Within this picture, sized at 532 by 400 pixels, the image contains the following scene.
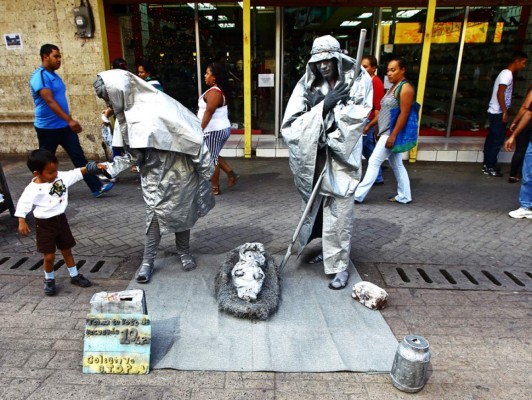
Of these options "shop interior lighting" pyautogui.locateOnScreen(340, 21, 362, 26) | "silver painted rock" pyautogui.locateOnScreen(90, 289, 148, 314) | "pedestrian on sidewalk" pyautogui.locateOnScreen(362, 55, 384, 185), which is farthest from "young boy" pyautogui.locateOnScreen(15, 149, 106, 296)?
"shop interior lighting" pyautogui.locateOnScreen(340, 21, 362, 26)

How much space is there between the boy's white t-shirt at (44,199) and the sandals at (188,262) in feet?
3.93

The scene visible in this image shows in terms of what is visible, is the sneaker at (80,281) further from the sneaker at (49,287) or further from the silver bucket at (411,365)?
the silver bucket at (411,365)

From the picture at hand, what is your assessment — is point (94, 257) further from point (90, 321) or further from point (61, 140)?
point (61, 140)

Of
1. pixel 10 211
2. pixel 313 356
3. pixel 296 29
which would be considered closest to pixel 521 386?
pixel 313 356

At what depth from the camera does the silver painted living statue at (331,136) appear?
10.7ft

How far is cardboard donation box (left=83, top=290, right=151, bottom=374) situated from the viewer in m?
2.60

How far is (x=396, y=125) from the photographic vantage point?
5.23 m

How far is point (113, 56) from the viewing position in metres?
8.02

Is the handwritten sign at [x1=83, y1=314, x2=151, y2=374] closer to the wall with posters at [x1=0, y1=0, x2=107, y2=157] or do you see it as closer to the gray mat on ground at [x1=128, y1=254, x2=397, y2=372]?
the gray mat on ground at [x1=128, y1=254, x2=397, y2=372]

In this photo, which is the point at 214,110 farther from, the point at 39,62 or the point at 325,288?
the point at 39,62

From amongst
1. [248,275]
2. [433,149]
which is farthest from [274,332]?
[433,149]

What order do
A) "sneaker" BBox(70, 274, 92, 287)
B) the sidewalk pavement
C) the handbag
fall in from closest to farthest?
the sidewalk pavement, "sneaker" BBox(70, 274, 92, 287), the handbag

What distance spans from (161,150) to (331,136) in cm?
143

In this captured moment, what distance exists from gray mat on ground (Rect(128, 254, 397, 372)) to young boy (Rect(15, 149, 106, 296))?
27.5 inches
